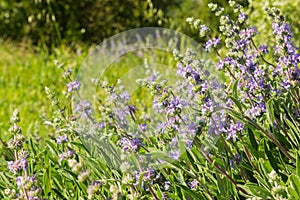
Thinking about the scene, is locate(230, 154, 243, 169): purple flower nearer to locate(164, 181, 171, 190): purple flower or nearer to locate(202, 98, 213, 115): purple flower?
locate(164, 181, 171, 190): purple flower

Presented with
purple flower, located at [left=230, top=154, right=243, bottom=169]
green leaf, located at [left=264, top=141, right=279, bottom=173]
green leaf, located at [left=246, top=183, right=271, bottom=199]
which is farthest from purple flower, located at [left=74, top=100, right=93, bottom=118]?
green leaf, located at [left=246, top=183, right=271, bottom=199]

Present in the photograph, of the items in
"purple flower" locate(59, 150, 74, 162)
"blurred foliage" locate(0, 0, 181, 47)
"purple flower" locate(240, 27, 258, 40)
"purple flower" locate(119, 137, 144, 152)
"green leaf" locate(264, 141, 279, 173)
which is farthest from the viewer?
"blurred foliage" locate(0, 0, 181, 47)

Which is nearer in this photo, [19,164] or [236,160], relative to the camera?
[19,164]

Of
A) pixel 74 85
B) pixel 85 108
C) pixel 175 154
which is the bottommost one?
pixel 175 154

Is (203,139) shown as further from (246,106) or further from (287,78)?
(287,78)

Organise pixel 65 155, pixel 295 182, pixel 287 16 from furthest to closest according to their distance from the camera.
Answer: pixel 287 16 → pixel 65 155 → pixel 295 182

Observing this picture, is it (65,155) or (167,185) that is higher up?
(65,155)

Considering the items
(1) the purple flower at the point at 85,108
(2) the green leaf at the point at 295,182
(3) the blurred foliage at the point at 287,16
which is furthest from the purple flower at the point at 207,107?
(3) the blurred foliage at the point at 287,16

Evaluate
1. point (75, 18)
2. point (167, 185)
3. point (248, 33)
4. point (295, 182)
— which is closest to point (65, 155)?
point (167, 185)

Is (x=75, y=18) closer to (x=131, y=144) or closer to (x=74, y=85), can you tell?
(x=74, y=85)

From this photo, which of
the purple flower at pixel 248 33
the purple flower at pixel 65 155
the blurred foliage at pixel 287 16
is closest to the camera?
the purple flower at pixel 248 33

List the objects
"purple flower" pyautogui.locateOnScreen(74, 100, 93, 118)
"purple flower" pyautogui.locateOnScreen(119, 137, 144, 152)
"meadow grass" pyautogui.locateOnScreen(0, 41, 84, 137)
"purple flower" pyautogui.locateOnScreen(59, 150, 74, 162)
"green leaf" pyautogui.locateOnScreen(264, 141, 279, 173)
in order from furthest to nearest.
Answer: "meadow grass" pyautogui.locateOnScreen(0, 41, 84, 137) → "purple flower" pyautogui.locateOnScreen(74, 100, 93, 118) → "purple flower" pyautogui.locateOnScreen(59, 150, 74, 162) → "green leaf" pyautogui.locateOnScreen(264, 141, 279, 173) → "purple flower" pyautogui.locateOnScreen(119, 137, 144, 152)

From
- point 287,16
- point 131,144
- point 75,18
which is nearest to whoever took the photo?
point 131,144

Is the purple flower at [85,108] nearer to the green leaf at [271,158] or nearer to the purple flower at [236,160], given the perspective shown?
the purple flower at [236,160]
